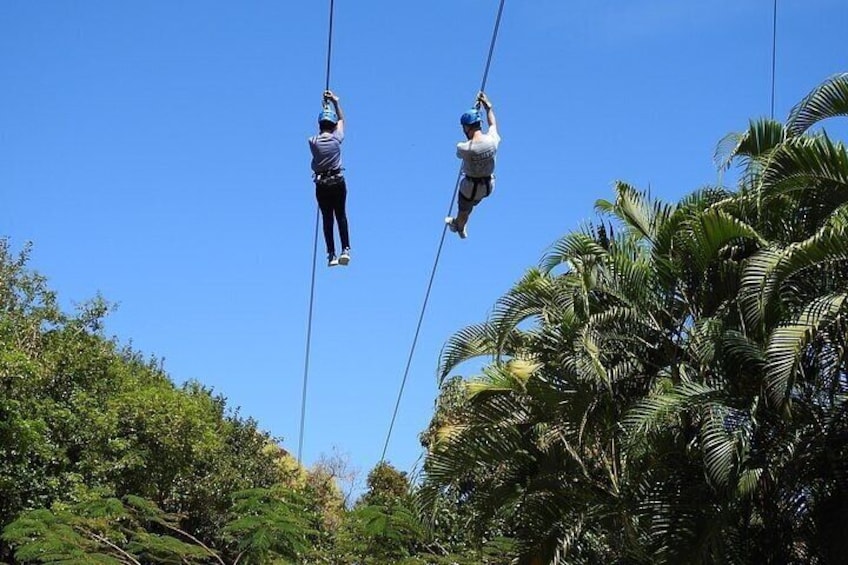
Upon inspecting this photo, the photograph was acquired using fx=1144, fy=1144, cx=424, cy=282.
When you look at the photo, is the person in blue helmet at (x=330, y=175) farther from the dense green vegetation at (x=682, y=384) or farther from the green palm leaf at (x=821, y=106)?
the green palm leaf at (x=821, y=106)

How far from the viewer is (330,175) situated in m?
10.7

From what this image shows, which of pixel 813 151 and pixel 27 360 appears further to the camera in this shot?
pixel 27 360

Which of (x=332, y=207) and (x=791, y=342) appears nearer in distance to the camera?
(x=791, y=342)

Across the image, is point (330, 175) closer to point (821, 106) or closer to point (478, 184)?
point (478, 184)

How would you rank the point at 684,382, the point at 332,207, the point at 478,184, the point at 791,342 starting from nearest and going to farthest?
the point at 791,342, the point at 684,382, the point at 478,184, the point at 332,207

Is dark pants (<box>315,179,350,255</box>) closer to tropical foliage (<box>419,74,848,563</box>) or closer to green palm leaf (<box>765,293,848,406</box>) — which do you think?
tropical foliage (<box>419,74,848,563</box>)

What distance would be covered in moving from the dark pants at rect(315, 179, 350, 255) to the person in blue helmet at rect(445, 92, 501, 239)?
3.73 feet

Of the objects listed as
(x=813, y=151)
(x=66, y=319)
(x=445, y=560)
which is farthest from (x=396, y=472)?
(x=813, y=151)

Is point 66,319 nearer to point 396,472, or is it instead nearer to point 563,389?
point 396,472

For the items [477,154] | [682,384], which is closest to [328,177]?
[477,154]

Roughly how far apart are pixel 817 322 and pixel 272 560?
10.9 metres

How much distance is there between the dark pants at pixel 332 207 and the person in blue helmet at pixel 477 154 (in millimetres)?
1137

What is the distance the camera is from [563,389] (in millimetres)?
11125

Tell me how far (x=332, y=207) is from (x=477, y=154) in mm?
1513
